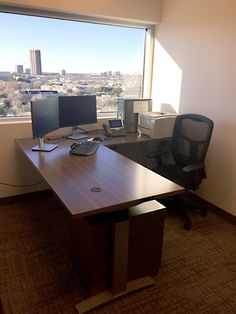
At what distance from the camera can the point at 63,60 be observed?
10.2 feet

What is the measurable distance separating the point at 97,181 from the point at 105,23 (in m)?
2.33

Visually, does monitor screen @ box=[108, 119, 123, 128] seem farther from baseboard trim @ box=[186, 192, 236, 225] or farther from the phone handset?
baseboard trim @ box=[186, 192, 236, 225]

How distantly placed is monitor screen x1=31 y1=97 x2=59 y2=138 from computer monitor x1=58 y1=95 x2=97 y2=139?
0.32ft

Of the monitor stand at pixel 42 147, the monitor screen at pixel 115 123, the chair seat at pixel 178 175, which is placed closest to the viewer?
the monitor stand at pixel 42 147

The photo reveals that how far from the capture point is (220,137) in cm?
278

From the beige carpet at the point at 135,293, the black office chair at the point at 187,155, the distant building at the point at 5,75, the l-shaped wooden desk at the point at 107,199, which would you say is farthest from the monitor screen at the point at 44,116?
the black office chair at the point at 187,155

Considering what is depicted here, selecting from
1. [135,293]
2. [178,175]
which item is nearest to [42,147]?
[178,175]

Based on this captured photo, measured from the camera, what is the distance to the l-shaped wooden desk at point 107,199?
151cm

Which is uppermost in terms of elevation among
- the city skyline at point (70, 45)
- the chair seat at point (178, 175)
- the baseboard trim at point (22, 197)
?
the city skyline at point (70, 45)

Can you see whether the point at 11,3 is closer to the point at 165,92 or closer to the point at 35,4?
the point at 35,4

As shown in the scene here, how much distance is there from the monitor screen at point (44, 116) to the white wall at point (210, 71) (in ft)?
5.13

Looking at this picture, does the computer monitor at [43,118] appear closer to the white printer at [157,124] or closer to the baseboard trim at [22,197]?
the baseboard trim at [22,197]

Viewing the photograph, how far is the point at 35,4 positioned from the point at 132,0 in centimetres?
116

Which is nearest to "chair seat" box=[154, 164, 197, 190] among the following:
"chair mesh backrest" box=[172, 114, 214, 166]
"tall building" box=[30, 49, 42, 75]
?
"chair mesh backrest" box=[172, 114, 214, 166]
